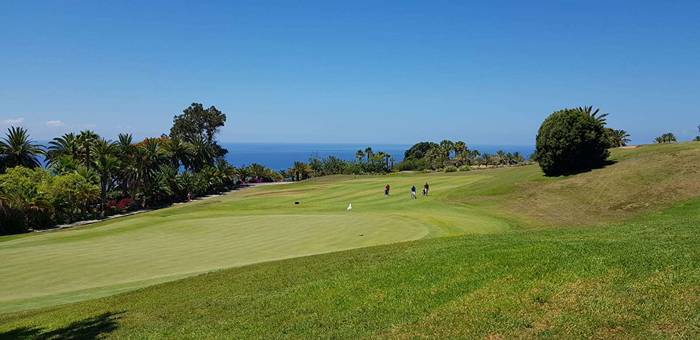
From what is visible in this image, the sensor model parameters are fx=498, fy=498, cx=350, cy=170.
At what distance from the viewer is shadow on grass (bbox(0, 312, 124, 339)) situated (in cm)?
1397

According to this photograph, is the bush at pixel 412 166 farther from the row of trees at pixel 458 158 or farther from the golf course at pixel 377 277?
the golf course at pixel 377 277

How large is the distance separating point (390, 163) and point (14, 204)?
354 ft

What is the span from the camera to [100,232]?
3741 centimetres

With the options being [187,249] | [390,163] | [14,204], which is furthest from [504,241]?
→ [390,163]

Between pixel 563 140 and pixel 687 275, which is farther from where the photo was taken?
pixel 563 140

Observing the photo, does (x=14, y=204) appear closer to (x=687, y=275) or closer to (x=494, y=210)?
(x=494, y=210)

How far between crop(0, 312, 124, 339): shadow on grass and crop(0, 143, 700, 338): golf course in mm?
84

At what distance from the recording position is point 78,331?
46.8ft

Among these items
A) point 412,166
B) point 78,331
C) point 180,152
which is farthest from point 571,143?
point 412,166

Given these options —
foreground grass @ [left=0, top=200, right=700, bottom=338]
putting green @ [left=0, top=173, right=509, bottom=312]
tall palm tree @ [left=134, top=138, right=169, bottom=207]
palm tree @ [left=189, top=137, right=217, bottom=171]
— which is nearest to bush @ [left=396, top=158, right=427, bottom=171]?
palm tree @ [left=189, top=137, right=217, bottom=171]

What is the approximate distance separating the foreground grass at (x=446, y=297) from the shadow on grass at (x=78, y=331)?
59mm

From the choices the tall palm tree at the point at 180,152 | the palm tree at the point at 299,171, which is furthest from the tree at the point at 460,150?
the tall palm tree at the point at 180,152

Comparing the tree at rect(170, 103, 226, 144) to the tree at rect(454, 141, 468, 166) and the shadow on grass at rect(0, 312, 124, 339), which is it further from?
the shadow on grass at rect(0, 312, 124, 339)

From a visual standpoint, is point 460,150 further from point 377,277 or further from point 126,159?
point 377,277
